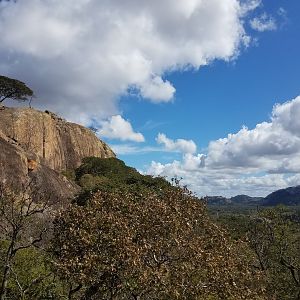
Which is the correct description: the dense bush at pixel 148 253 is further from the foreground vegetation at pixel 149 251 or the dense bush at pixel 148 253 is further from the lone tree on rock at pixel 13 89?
the lone tree on rock at pixel 13 89

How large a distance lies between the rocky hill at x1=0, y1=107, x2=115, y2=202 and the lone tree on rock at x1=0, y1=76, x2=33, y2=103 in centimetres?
406

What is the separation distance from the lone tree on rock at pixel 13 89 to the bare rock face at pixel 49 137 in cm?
393

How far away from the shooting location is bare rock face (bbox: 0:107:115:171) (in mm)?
96375

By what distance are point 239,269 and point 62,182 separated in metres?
67.1

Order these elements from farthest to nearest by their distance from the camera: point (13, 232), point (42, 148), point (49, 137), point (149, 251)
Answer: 1. point (49, 137)
2. point (42, 148)
3. point (13, 232)
4. point (149, 251)

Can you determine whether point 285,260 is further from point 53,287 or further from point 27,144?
point 27,144

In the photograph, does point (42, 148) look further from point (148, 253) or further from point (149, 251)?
point (149, 251)

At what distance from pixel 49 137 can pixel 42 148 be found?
421 cm

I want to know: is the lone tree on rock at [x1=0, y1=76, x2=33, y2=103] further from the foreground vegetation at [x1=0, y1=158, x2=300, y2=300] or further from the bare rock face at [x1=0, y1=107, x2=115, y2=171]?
the foreground vegetation at [x1=0, y1=158, x2=300, y2=300]

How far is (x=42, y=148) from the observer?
10225 centimetres

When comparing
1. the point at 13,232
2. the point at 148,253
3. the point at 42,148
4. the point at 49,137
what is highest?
the point at 49,137

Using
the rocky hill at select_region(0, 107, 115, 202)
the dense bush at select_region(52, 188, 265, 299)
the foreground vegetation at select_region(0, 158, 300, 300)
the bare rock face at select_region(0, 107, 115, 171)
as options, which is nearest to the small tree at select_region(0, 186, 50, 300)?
the foreground vegetation at select_region(0, 158, 300, 300)

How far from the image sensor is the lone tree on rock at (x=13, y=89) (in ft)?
Answer: 334

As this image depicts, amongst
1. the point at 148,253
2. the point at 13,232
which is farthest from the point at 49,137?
the point at 148,253
